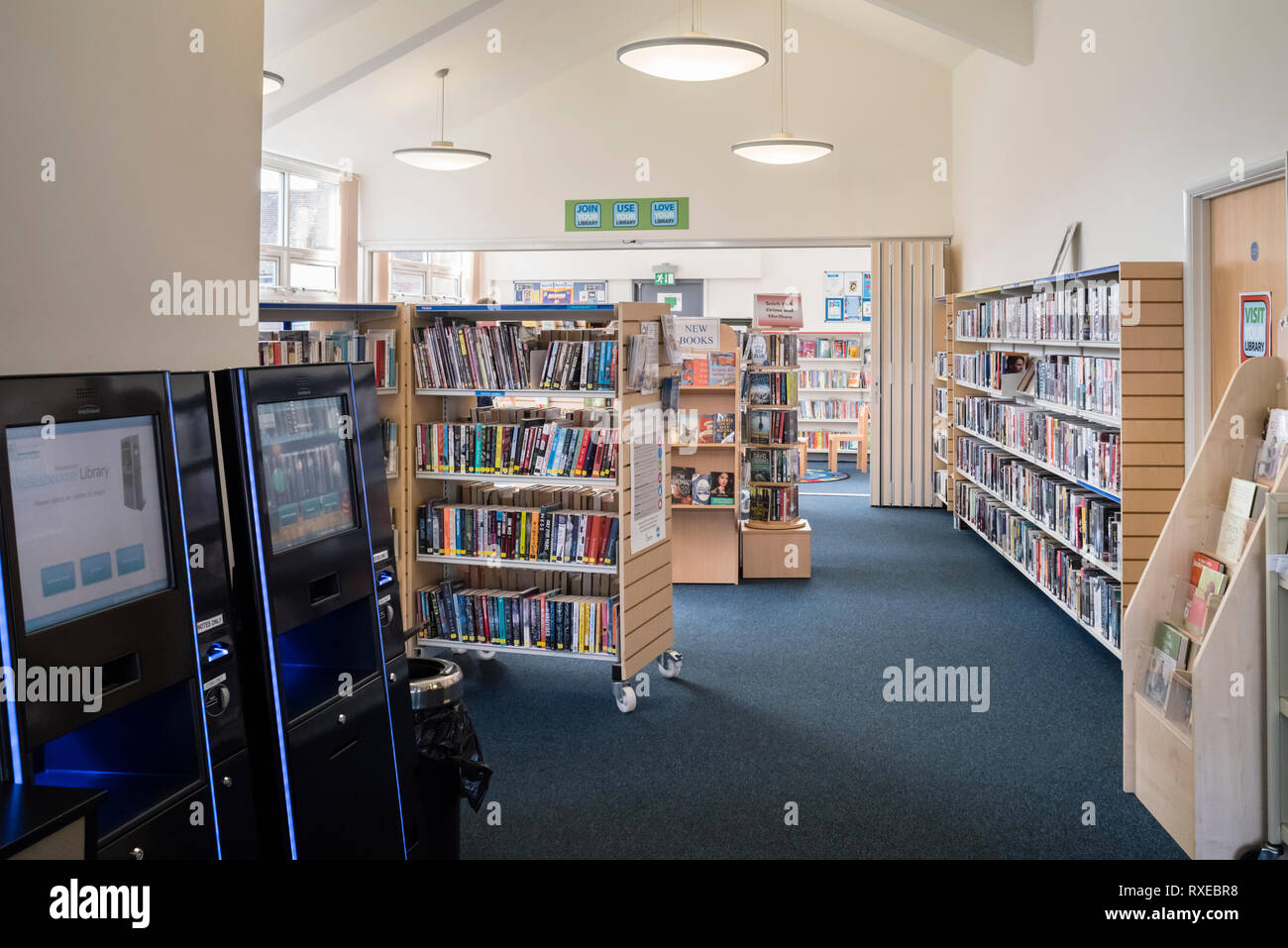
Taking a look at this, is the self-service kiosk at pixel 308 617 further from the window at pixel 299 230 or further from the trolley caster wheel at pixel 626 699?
Result: the window at pixel 299 230

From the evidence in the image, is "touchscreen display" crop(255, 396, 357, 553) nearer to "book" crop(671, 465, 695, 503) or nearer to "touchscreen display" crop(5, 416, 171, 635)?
"touchscreen display" crop(5, 416, 171, 635)

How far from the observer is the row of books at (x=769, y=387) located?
7359mm

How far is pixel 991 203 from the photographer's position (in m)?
8.80

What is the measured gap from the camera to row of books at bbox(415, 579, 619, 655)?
4.68 meters

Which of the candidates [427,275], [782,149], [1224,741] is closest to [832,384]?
[427,275]

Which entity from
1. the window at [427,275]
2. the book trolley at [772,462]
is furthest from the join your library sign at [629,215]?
the book trolley at [772,462]

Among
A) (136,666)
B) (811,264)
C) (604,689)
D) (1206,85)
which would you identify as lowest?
(604,689)

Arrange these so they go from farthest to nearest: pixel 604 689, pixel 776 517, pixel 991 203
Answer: pixel 991 203 < pixel 776 517 < pixel 604 689

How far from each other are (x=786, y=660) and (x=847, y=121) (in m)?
7.06

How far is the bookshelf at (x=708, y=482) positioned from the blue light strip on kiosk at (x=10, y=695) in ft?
17.8

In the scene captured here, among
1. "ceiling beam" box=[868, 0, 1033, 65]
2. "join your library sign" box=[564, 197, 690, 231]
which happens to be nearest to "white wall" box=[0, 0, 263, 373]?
"ceiling beam" box=[868, 0, 1033, 65]

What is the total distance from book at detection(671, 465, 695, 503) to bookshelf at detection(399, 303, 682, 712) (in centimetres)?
184
